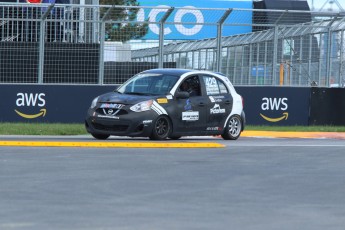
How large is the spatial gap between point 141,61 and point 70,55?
1957 millimetres

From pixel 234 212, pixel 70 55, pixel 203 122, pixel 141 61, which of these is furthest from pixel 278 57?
pixel 234 212

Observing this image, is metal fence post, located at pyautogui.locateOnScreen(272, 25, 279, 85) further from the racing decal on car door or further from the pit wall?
the racing decal on car door

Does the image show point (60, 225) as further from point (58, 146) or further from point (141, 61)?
point (141, 61)

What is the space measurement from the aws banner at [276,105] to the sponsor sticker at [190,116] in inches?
254

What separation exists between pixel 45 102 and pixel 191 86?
19.7ft

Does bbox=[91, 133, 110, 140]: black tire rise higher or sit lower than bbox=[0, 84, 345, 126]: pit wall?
lower

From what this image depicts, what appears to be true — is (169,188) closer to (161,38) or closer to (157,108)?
(157,108)

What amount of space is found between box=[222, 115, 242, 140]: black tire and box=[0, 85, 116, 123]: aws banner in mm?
5469

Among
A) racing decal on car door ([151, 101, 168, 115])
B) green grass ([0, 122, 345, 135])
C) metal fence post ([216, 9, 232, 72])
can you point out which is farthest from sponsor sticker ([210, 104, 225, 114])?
metal fence post ([216, 9, 232, 72])

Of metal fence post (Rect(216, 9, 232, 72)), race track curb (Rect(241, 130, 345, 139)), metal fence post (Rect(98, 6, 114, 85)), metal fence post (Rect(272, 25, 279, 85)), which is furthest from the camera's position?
metal fence post (Rect(272, 25, 279, 85))

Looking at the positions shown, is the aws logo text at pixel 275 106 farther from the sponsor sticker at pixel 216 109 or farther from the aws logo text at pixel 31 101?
the sponsor sticker at pixel 216 109

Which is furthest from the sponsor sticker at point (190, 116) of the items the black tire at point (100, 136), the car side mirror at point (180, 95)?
the black tire at point (100, 136)

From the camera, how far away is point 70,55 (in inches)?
995

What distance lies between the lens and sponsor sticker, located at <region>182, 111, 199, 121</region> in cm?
1945
